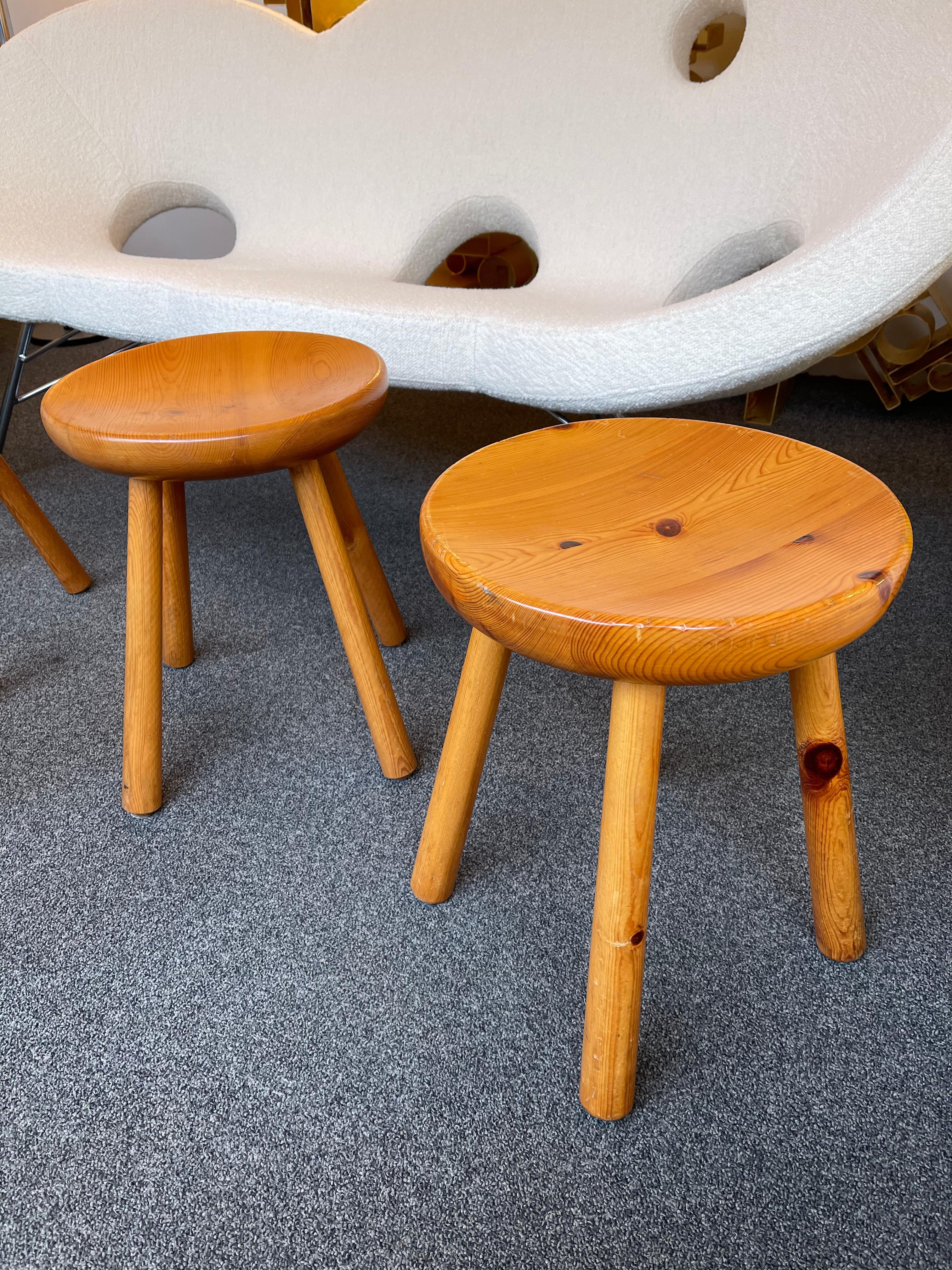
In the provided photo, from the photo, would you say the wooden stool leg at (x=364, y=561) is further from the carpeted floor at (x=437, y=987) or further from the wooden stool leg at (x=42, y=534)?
the wooden stool leg at (x=42, y=534)

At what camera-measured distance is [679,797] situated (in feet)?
3.30

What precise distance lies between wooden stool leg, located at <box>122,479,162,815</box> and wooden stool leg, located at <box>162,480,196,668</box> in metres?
0.17

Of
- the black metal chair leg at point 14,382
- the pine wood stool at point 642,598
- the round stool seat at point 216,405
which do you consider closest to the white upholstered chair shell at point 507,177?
the black metal chair leg at point 14,382

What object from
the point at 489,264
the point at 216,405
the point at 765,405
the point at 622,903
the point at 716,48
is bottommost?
the point at 765,405

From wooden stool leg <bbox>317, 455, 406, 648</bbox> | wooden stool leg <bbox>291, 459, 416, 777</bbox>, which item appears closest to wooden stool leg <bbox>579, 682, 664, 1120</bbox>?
wooden stool leg <bbox>291, 459, 416, 777</bbox>

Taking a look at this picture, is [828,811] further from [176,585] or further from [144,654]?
[176,585]

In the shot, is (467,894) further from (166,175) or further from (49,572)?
(166,175)

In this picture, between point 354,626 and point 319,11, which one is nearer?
point 354,626

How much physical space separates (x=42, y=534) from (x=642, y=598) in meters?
1.10

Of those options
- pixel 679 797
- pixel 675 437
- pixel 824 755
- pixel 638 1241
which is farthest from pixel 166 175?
pixel 638 1241

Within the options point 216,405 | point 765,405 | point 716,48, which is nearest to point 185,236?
point 716,48

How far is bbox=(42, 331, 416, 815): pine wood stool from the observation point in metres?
0.87

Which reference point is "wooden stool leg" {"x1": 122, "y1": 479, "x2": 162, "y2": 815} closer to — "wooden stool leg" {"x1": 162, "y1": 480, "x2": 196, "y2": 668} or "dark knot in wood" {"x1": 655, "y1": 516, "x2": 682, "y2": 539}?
"wooden stool leg" {"x1": 162, "y1": 480, "x2": 196, "y2": 668}

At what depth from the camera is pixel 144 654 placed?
3.18ft
